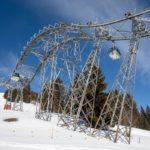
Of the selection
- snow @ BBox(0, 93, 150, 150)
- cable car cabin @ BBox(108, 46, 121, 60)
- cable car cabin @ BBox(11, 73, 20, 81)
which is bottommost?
snow @ BBox(0, 93, 150, 150)

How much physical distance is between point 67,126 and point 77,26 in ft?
27.1

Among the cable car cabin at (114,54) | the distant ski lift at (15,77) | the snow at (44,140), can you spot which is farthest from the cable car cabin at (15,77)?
the cable car cabin at (114,54)

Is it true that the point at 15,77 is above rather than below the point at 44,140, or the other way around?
above

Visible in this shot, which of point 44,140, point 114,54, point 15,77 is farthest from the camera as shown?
point 15,77

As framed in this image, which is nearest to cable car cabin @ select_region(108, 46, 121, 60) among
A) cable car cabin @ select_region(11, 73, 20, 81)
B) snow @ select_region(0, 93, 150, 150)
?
snow @ select_region(0, 93, 150, 150)

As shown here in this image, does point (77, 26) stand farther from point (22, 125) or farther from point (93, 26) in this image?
point (22, 125)

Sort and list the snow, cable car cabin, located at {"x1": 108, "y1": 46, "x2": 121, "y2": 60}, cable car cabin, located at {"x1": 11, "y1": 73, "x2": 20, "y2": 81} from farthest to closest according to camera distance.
Result: cable car cabin, located at {"x1": 11, "y1": 73, "x2": 20, "y2": 81}, cable car cabin, located at {"x1": 108, "y1": 46, "x2": 121, "y2": 60}, the snow

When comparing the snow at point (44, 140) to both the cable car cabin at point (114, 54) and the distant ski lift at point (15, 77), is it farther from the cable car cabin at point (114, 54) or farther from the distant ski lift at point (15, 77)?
the distant ski lift at point (15, 77)

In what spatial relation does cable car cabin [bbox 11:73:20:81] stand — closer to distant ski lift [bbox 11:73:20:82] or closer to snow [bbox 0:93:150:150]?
distant ski lift [bbox 11:73:20:82]

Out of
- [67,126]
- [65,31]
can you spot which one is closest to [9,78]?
[65,31]

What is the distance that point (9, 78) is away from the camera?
42.5 meters

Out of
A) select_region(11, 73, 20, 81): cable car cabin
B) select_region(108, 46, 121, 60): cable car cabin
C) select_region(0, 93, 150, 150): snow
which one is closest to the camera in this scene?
select_region(0, 93, 150, 150): snow

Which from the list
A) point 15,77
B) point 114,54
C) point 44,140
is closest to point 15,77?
point 15,77

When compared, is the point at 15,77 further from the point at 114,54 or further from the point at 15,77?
the point at 114,54
